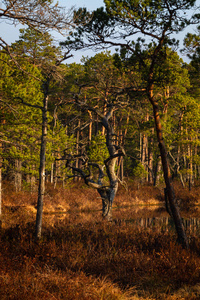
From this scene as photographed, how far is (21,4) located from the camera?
19.1ft

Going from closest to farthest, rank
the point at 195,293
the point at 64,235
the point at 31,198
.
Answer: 1. the point at 195,293
2. the point at 64,235
3. the point at 31,198

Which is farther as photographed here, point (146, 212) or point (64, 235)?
point (146, 212)

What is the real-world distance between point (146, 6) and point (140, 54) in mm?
1532

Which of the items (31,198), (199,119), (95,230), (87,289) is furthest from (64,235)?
(199,119)

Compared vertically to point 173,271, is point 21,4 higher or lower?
higher

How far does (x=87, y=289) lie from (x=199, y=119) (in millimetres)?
22956

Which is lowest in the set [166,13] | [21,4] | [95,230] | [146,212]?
[146,212]

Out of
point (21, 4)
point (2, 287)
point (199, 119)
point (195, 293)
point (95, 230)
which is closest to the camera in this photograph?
point (2, 287)

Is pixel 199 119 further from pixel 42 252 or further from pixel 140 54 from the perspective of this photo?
pixel 42 252

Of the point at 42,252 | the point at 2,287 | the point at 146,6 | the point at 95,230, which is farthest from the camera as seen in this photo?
the point at 95,230

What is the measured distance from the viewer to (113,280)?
5.88 m

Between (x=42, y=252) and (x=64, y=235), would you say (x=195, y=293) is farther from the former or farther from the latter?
(x=64, y=235)

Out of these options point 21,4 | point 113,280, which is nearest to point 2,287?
point 113,280

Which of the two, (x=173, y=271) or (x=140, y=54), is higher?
(x=140, y=54)
